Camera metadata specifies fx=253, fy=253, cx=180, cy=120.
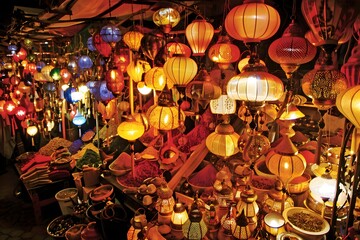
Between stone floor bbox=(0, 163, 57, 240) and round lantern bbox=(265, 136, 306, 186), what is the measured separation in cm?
616

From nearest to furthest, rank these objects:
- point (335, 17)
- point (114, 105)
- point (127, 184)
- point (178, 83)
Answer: point (335, 17)
point (178, 83)
point (127, 184)
point (114, 105)

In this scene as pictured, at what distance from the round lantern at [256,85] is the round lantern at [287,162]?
62cm

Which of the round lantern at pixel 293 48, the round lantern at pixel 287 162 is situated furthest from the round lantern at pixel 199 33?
the round lantern at pixel 287 162

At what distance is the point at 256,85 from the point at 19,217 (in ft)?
25.7

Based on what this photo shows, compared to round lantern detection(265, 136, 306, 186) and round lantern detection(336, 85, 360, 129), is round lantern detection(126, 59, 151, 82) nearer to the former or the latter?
round lantern detection(265, 136, 306, 186)

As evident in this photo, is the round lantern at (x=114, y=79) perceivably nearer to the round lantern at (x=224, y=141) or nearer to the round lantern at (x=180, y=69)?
the round lantern at (x=180, y=69)

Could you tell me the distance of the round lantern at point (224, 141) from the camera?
2852mm

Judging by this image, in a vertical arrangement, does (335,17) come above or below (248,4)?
below

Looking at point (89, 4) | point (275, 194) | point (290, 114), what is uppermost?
point (89, 4)

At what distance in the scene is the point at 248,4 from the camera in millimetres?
2117

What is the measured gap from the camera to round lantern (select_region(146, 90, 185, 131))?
3059mm

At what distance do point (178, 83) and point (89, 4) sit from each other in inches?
80.4

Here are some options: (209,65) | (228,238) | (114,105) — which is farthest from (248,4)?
(114,105)

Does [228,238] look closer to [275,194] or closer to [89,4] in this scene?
[275,194]
